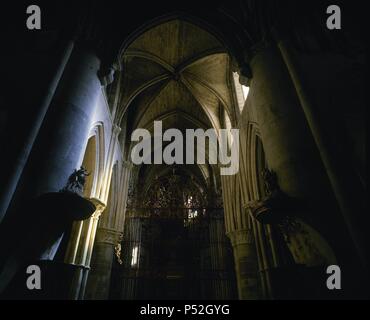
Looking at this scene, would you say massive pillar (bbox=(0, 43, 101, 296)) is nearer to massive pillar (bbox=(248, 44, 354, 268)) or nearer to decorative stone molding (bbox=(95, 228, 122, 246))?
massive pillar (bbox=(248, 44, 354, 268))

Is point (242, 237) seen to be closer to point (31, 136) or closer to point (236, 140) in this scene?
point (236, 140)

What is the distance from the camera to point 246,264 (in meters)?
9.33

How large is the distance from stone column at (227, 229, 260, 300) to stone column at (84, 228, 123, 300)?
17.4 ft

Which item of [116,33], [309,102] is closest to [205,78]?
[116,33]

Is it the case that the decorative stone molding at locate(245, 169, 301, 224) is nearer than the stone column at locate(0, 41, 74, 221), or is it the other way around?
the stone column at locate(0, 41, 74, 221)

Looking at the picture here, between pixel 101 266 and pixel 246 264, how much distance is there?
19.2 feet

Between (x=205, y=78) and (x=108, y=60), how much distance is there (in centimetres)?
608

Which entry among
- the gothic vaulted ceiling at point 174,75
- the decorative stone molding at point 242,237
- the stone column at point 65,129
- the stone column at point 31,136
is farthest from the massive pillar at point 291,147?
the decorative stone molding at point 242,237

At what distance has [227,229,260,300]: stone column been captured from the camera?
8875 millimetres

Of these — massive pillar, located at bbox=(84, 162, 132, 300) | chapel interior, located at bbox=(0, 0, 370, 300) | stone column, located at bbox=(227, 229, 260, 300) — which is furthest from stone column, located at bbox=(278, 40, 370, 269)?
massive pillar, located at bbox=(84, 162, 132, 300)

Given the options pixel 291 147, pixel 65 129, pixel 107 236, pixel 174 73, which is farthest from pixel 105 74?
pixel 107 236

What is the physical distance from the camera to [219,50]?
1051 centimetres

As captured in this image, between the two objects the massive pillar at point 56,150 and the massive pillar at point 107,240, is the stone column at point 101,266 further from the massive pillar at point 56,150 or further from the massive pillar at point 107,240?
the massive pillar at point 56,150

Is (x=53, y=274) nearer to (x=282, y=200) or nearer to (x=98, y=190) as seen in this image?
(x=282, y=200)
